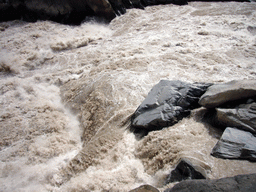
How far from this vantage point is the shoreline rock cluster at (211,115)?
2.00m

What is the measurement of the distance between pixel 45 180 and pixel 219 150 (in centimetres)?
264

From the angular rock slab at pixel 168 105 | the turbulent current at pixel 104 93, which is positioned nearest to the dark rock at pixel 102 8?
the turbulent current at pixel 104 93

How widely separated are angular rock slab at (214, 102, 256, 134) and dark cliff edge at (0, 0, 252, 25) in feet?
27.8

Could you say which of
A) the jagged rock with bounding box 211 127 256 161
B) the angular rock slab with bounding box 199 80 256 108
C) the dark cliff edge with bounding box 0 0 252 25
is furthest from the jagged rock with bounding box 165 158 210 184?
the dark cliff edge with bounding box 0 0 252 25

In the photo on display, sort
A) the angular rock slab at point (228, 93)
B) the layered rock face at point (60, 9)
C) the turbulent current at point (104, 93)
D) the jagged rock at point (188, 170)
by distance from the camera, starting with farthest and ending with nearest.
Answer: the layered rock face at point (60, 9) < the turbulent current at point (104, 93) < the angular rock slab at point (228, 93) < the jagged rock at point (188, 170)

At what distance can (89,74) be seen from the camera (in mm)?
4996

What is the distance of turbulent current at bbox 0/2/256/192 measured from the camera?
256cm

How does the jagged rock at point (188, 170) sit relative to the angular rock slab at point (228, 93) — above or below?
below

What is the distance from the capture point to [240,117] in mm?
2320

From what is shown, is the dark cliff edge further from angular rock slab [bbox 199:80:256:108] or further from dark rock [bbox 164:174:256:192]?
dark rock [bbox 164:174:256:192]

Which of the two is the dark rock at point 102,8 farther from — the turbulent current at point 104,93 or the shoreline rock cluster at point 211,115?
the shoreline rock cluster at point 211,115

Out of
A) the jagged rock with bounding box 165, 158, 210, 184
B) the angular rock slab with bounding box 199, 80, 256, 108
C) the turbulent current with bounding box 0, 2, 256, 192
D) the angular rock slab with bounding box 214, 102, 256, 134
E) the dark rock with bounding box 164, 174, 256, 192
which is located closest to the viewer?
the dark rock with bounding box 164, 174, 256, 192

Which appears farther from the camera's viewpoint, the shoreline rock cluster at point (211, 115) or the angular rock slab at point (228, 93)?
the angular rock slab at point (228, 93)

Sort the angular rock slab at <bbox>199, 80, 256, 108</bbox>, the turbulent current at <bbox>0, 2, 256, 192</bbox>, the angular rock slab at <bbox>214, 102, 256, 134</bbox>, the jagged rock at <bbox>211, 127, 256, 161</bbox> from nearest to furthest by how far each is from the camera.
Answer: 1. the jagged rock at <bbox>211, 127, 256, 161</bbox>
2. the angular rock slab at <bbox>214, 102, 256, 134</bbox>
3. the angular rock slab at <bbox>199, 80, 256, 108</bbox>
4. the turbulent current at <bbox>0, 2, 256, 192</bbox>
